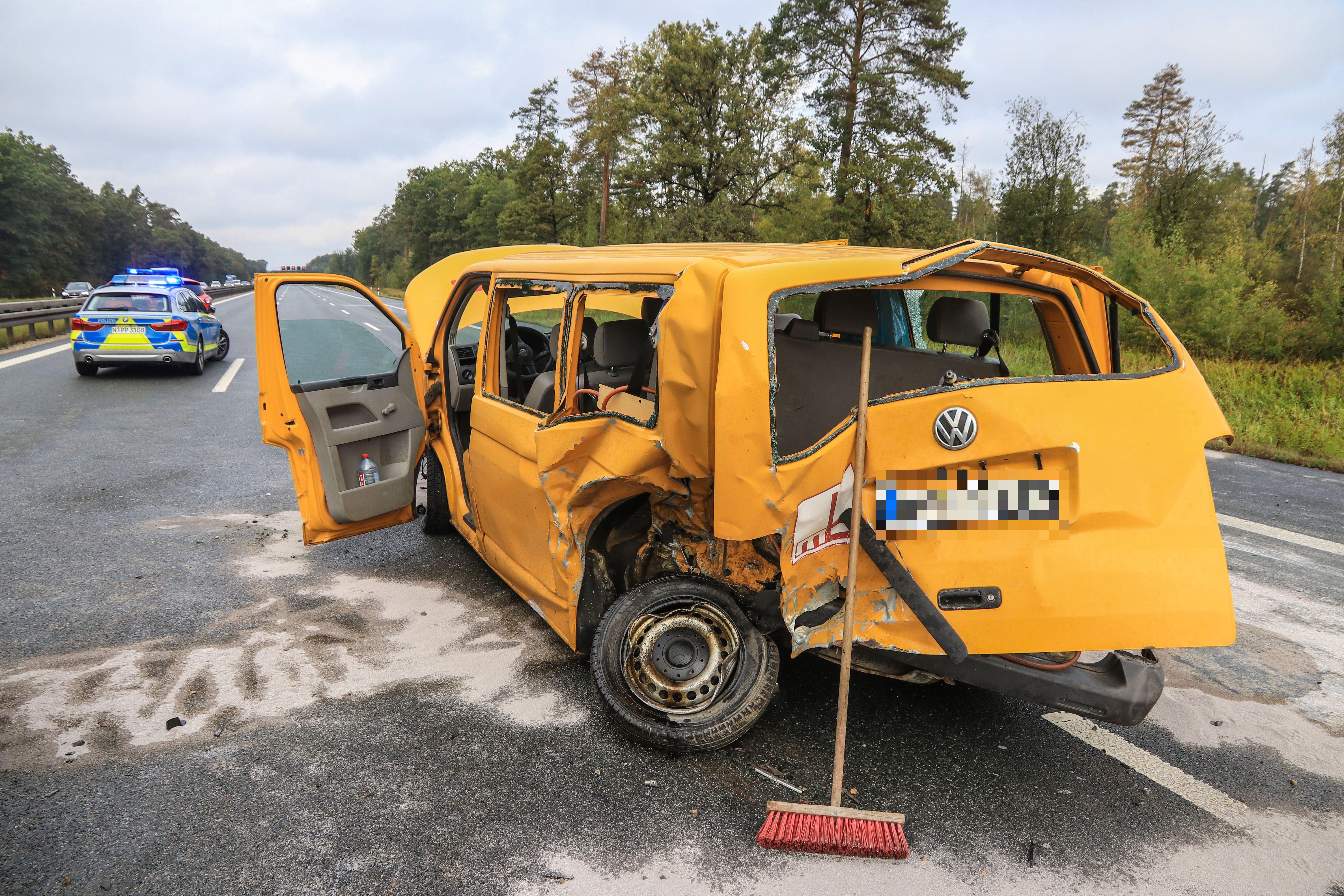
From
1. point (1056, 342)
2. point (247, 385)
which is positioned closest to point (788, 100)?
point (247, 385)

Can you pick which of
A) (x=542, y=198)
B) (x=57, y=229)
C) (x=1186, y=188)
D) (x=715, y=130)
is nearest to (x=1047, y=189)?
(x=1186, y=188)

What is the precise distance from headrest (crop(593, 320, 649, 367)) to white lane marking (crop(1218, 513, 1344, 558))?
4.52 metres

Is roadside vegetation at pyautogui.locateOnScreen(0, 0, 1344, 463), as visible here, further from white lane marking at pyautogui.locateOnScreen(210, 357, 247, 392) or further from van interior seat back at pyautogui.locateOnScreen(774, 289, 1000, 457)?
white lane marking at pyautogui.locateOnScreen(210, 357, 247, 392)

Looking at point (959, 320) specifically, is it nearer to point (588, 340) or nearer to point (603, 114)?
point (588, 340)

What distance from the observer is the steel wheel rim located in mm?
3092

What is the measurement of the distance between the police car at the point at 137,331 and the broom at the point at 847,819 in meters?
14.3

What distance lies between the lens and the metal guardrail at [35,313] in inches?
693

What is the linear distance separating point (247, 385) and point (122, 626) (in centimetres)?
1036

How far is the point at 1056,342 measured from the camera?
3.58 m

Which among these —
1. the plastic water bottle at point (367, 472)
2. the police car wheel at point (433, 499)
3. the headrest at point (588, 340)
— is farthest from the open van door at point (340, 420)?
the headrest at point (588, 340)

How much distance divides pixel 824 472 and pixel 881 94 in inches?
1064

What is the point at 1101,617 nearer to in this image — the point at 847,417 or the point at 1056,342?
the point at 847,417

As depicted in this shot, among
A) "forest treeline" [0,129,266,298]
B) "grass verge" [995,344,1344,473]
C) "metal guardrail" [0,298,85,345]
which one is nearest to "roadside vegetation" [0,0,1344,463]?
"grass verge" [995,344,1344,473]

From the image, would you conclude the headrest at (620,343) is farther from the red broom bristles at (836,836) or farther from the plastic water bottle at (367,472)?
the red broom bristles at (836,836)
